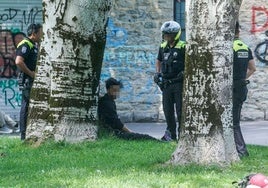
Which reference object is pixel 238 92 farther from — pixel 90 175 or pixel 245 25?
pixel 245 25

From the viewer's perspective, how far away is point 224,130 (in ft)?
26.1

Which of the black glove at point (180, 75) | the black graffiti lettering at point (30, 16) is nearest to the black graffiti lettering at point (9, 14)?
the black graffiti lettering at point (30, 16)

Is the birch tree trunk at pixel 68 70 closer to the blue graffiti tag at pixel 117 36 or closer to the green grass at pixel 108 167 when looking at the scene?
the green grass at pixel 108 167

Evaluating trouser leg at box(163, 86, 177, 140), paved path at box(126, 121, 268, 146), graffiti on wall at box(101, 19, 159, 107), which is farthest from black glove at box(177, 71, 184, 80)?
graffiti on wall at box(101, 19, 159, 107)

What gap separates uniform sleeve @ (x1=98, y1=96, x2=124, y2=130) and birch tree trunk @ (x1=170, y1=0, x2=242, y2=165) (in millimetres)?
3048

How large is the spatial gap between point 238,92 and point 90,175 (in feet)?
8.39

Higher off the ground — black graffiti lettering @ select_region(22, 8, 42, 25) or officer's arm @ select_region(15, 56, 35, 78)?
black graffiti lettering @ select_region(22, 8, 42, 25)

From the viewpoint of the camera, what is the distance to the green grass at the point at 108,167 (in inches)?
283

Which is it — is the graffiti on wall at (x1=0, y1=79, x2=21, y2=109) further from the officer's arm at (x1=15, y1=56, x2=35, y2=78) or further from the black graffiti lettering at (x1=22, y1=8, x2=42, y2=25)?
the officer's arm at (x1=15, y1=56, x2=35, y2=78)

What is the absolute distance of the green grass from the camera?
23.6 ft

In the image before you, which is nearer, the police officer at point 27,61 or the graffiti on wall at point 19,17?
the police officer at point 27,61

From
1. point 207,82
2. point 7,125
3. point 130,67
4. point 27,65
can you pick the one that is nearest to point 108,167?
point 207,82

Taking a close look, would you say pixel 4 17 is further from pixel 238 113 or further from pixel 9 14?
pixel 238 113

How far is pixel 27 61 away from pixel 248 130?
15.7 feet
